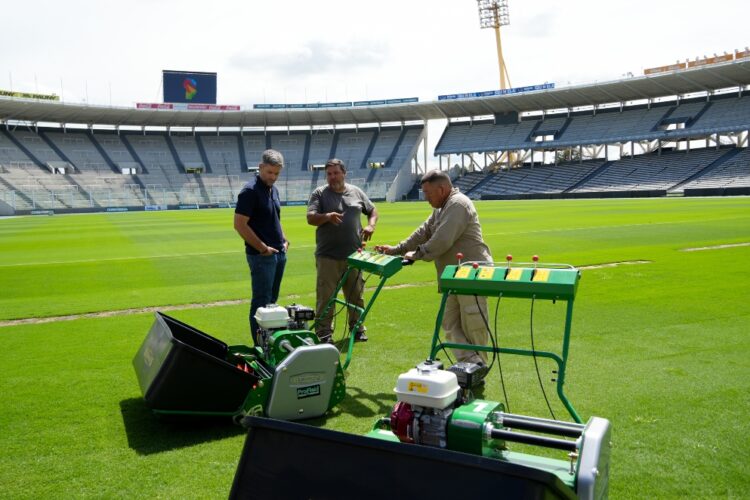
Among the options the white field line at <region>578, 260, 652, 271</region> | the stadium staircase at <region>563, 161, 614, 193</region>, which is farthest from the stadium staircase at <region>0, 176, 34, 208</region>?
the white field line at <region>578, 260, 652, 271</region>

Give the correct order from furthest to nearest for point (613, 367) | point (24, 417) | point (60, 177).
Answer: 1. point (60, 177)
2. point (613, 367)
3. point (24, 417)

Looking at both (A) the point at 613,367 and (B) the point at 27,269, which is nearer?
(A) the point at 613,367

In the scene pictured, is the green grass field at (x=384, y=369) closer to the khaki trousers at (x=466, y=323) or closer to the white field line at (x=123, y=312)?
the white field line at (x=123, y=312)

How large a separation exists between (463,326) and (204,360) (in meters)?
2.20

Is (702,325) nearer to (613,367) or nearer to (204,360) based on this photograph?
(613,367)

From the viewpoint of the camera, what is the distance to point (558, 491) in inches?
68.0

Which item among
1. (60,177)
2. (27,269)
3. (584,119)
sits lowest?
(27,269)

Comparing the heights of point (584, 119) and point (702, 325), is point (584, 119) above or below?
above

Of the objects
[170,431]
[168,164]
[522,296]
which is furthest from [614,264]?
[168,164]

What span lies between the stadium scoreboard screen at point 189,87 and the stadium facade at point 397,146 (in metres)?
2.14

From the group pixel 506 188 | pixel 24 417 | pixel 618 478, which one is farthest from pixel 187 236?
pixel 506 188

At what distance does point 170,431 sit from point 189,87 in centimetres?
7450

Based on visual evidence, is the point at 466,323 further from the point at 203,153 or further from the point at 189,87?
the point at 203,153

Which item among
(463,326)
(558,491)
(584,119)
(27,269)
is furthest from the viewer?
(584,119)
